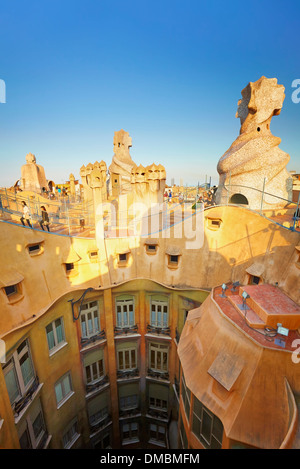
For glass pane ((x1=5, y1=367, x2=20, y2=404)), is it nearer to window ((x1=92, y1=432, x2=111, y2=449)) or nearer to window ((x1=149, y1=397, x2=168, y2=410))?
window ((x1=92, y1=432, x2=111, y2=449))

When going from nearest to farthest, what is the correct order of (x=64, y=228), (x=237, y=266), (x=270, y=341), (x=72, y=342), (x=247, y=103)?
(x=270, y=341) < (x=237, y=266) < (x=72, y=342) < (x=64, y=228) < (x=247, y=103)

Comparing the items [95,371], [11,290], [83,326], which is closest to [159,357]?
[95,371]

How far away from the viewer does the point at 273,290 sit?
11016 millimetres

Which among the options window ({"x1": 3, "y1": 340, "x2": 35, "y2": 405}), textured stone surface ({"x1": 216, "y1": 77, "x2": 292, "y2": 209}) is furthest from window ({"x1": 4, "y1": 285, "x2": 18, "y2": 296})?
textured stone surface ({"x1": 216, "y1": 77, "x2": 292, "y2": 209})

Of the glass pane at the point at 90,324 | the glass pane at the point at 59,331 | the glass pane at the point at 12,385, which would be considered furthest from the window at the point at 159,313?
the glass pane at the point at 12,385

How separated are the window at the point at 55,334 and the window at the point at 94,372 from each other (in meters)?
3.89

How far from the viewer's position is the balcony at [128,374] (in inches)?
707

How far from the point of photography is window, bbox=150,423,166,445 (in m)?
19.2

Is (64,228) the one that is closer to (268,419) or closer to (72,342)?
(72,342)

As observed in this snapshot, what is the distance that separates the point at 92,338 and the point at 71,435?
7.42 meters

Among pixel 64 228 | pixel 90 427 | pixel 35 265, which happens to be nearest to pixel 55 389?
pixel 90 427

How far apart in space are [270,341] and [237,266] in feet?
21.2

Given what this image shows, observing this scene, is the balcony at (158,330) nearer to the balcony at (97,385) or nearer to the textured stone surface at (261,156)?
the balcony at (97,385)

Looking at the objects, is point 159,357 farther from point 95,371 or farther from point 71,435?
point 71,435
